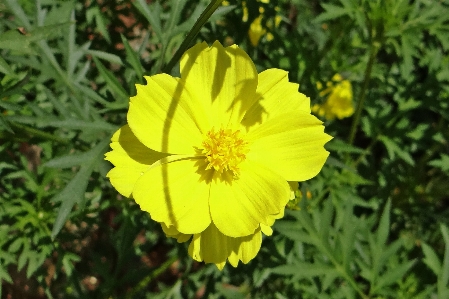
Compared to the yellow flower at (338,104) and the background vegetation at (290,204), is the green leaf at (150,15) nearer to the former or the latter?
the background vegetation at (290,204)

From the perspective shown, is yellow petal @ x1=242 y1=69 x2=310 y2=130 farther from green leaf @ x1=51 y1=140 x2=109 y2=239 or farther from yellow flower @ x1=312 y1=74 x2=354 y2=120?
yellow flower @ x1=312 y1=74 x2=354 y2=120

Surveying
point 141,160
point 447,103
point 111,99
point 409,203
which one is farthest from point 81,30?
point 409,203

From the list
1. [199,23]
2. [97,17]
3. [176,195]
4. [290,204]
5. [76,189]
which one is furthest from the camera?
[97,17]

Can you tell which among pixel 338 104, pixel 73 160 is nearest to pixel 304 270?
pixel 73 160

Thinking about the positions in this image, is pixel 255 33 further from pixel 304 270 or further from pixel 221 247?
pixel 221 247

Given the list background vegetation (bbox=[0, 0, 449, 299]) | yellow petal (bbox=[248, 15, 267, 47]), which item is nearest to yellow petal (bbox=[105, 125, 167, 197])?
background vegetation (bbox=[0, 0, 449, 299])
